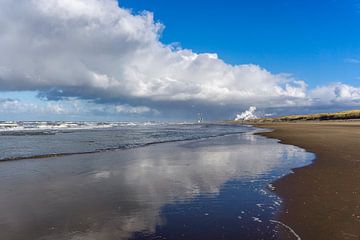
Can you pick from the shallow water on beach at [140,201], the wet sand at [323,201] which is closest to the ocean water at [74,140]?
the shallow water on beach at [140,201]

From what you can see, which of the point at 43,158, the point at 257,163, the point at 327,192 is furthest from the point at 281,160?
the point at 43,158

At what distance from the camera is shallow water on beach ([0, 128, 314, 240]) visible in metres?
8.45

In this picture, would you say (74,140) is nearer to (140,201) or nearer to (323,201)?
(140,201)

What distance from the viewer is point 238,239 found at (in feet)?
25.7

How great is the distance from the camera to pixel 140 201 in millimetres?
11281

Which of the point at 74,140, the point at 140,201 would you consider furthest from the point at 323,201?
the point at 74,140

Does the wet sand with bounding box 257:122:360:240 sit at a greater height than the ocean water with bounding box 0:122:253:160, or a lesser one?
lesser

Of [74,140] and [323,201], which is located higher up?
[74,140]

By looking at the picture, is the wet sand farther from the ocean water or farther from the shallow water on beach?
the ocean water

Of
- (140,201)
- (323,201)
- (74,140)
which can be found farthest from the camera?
(74,140)

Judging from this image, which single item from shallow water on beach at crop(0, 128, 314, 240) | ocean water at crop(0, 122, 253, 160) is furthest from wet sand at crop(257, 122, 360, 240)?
ocean water at crop(0, 122, 253, 160)

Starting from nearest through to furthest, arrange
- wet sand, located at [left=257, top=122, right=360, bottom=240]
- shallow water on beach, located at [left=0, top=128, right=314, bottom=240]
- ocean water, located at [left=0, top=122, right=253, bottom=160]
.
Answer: wet sand, located at [left=257, top=122, right=360, bottom=240] → shallow water on beach, located at [left=0, top=128, right=314, bottom=240] → ocean water, located at [left=0, top=122, right=253, bottom=160]

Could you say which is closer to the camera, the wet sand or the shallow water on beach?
the wet sand

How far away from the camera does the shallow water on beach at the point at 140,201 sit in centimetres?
845
